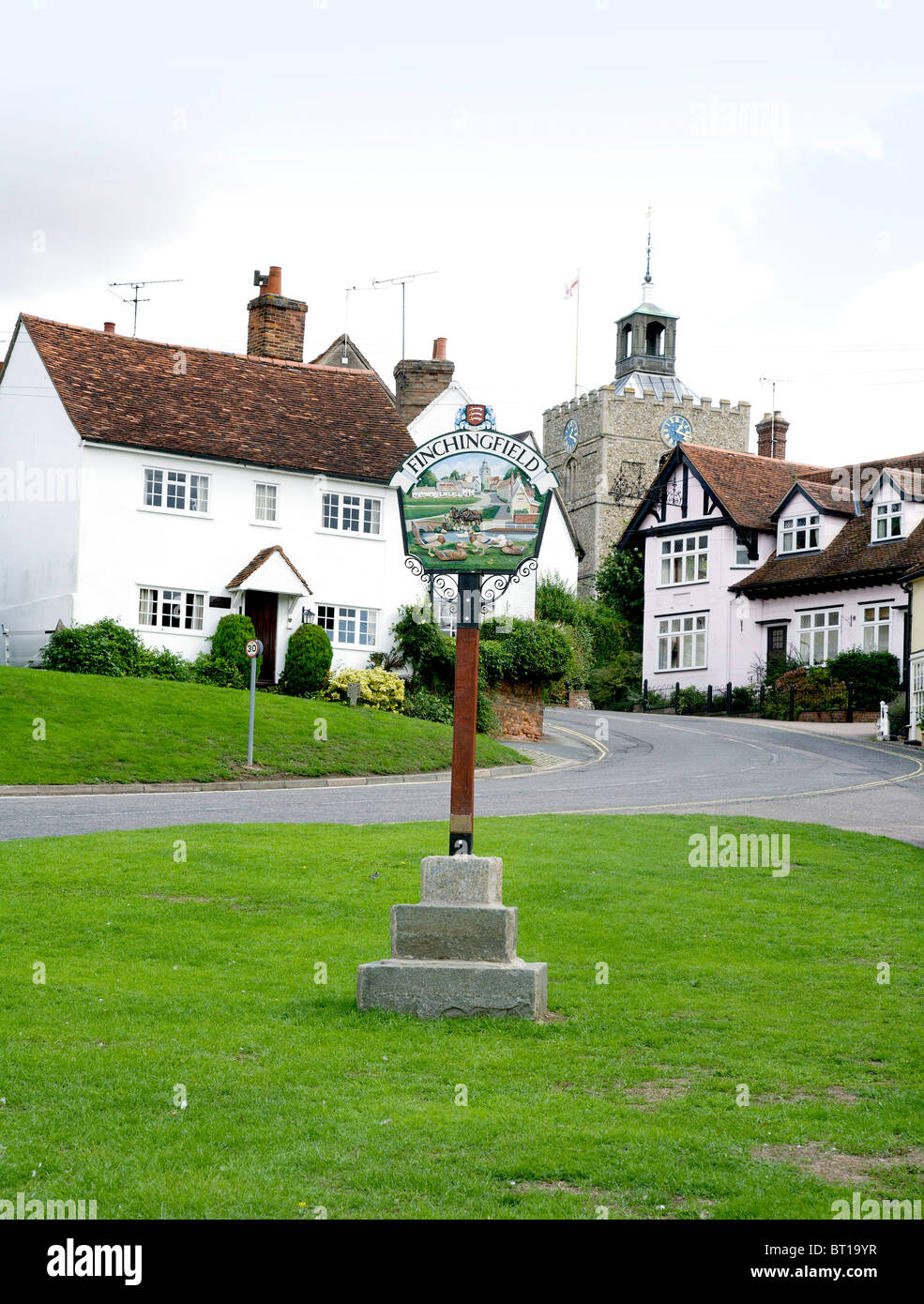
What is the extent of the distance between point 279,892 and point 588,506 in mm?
77050

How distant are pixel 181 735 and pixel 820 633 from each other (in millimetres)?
30019

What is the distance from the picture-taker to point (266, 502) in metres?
37.3

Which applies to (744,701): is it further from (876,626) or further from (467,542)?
(467,542)

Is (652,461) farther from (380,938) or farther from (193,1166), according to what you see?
(193,1166)

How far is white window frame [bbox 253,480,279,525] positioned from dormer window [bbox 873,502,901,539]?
22.8 meters

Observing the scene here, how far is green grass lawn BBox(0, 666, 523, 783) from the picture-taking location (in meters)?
25.2

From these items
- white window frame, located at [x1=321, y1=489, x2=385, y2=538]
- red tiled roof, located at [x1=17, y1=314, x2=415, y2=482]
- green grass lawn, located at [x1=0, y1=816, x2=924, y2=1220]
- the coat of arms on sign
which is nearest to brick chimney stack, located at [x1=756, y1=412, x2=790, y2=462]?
red tiled roof, located at [x1=17, y1=314, x2=415, y2=482]

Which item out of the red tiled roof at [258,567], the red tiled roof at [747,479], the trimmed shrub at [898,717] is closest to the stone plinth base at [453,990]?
the red tiled roof at [258,567]

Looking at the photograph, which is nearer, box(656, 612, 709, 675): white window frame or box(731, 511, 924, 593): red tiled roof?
box(731, 511, 924, 593): red tiled roof

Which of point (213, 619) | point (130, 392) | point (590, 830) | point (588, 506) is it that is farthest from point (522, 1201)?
point (588, 506)

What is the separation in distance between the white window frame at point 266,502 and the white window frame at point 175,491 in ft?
4.55

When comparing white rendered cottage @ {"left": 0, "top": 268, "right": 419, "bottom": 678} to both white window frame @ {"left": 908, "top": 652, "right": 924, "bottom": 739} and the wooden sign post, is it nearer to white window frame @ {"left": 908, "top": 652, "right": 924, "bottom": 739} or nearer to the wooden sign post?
white window frame @ {"left": 908, "top": 652, "right": 924, "bottom": 739}

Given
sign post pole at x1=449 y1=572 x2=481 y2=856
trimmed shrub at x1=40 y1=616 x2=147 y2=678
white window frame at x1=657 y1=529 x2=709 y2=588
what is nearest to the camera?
sign post pole at x1=449 y1=572 x2=481 y2=856
